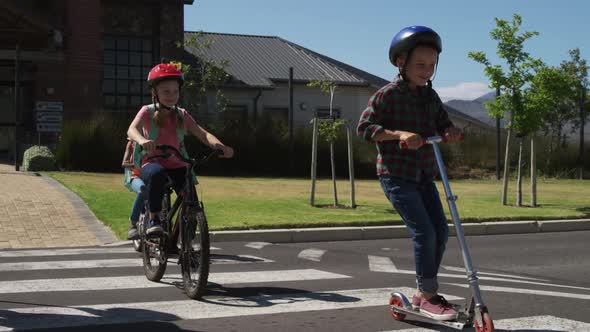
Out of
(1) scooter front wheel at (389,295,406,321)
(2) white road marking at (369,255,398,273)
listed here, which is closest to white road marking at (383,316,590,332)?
(1) scooter front wheel at (389,295,406,321)

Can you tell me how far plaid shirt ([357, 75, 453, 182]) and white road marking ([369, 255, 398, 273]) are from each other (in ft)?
10.1

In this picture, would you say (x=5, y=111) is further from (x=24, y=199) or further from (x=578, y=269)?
(x=578, y=269)

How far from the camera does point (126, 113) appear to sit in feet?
86.5

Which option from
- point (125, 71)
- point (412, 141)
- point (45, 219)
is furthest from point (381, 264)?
point (125, 71)

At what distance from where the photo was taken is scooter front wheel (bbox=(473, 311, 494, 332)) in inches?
167

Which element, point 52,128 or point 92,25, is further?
point 92,25

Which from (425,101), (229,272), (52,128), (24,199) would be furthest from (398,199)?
(52,128)

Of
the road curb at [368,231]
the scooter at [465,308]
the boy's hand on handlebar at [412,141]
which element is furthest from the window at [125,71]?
the boy's hand on handlebar at [412,141]

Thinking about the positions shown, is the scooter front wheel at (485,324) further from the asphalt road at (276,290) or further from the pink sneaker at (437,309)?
the asphalt road at (276,290)

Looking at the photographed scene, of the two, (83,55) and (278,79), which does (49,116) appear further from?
(278,79)

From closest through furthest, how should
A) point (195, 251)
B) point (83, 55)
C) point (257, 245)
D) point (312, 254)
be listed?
1. point (195, 251)
2. point (312, 254)
3. point (257, 245)
4. point (83, 55)

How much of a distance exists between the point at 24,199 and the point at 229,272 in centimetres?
725

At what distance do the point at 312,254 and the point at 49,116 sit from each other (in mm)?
14590

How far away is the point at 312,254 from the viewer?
9.31 metres
